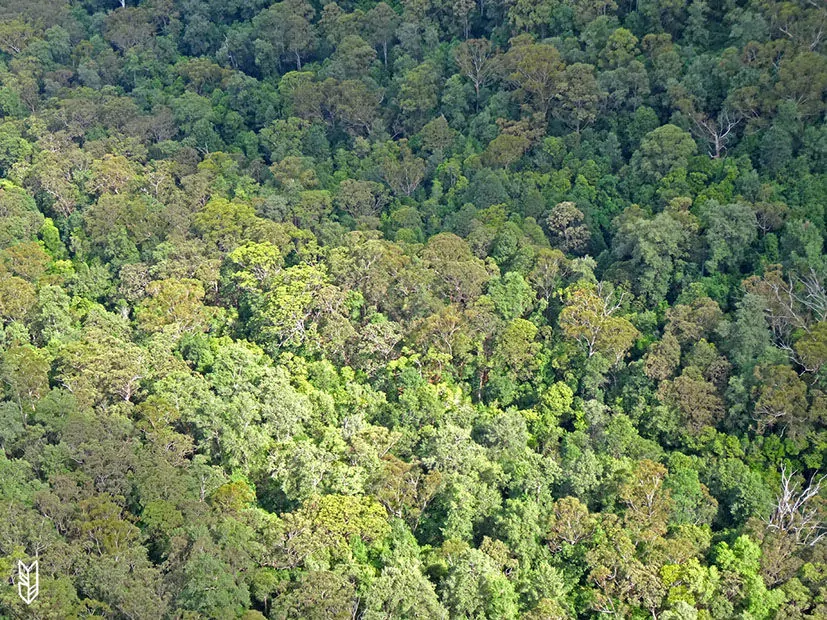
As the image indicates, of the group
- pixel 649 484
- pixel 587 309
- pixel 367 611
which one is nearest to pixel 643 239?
pixel 587 309

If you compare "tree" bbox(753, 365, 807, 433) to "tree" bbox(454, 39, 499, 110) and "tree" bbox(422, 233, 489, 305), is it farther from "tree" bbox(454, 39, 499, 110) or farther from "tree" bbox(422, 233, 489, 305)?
"tree" bbox(454, 39, 499, 110)

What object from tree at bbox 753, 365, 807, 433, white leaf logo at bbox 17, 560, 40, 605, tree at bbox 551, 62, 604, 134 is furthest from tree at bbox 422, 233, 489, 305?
white leaf logo at bbox 17, 560, 40, 605

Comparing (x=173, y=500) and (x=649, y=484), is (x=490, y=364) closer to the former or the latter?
(x=649, y=484)

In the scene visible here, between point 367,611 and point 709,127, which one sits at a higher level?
point 709,127

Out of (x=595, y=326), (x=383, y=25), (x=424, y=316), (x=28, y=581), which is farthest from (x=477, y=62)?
(x=28, y=581)

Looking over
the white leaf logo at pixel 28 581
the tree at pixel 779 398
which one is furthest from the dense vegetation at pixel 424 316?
the white leaf logo at pixel 28 581

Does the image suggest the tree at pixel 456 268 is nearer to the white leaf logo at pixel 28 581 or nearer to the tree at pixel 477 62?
the tree at pixel 477 62

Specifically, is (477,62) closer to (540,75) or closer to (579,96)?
(540,75)
